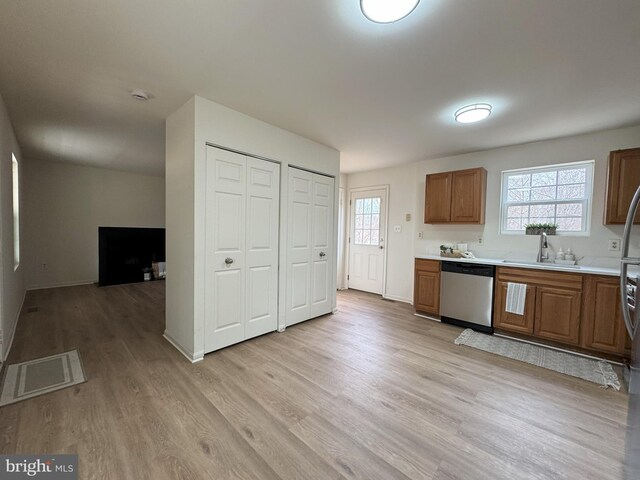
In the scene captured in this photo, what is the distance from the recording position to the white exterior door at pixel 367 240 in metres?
5.16

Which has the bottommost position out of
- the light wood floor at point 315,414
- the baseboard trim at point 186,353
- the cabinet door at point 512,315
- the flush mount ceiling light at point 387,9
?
the light wood floor at point 315,414

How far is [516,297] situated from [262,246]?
3.08 meters

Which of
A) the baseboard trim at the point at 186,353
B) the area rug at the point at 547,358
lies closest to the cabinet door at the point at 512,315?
the area rug at the point at 547,358

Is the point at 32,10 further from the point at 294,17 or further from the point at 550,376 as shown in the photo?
the point at 550,376

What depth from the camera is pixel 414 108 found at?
8.54 feet

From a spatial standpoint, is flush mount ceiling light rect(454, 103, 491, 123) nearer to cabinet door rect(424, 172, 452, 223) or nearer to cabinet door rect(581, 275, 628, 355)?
cabinet door rect(424, 172, 452, 223)

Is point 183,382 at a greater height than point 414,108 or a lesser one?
lesser

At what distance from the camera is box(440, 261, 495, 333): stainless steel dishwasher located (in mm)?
3395

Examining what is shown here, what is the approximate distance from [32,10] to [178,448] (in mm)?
2626

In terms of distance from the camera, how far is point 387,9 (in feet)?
4.50

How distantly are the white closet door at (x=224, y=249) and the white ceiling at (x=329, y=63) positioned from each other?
0.65 m

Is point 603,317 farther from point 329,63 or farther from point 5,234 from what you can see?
point 5,234

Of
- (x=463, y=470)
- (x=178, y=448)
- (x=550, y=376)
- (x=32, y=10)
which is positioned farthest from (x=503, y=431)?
(x=32, y=10)

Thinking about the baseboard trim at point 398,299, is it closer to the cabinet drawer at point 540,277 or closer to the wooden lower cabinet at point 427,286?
the wooden lower cabinet at point 427,286
